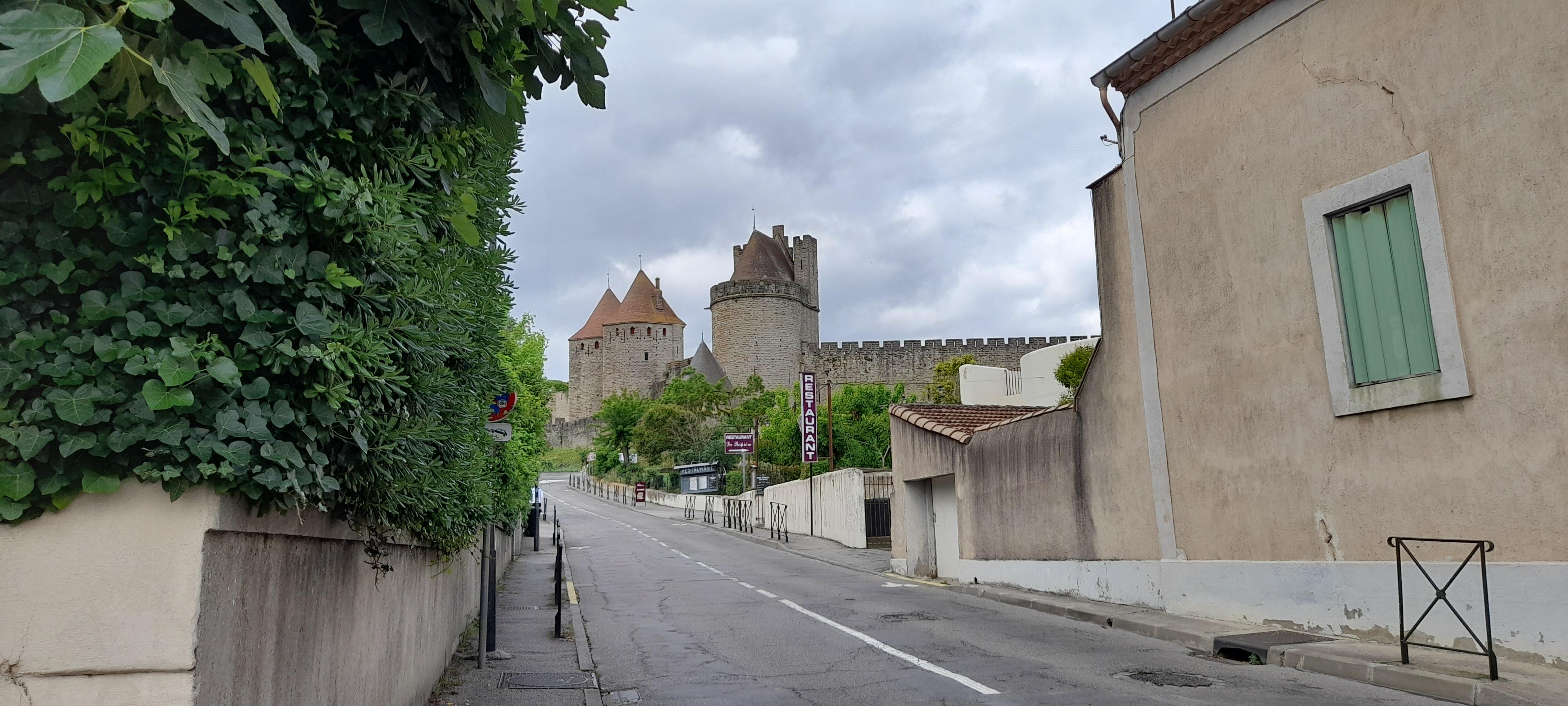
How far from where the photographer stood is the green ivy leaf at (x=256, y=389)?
108 inches

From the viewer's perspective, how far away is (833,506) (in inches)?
1233

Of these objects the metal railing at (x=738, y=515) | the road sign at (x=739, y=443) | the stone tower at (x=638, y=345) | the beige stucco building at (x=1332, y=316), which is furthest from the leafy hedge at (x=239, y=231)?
the stone tower at (x=638, y=345)

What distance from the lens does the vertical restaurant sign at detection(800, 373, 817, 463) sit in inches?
1469

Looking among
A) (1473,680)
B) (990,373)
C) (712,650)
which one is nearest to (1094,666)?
(1473,680)

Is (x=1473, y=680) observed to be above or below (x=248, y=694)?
below

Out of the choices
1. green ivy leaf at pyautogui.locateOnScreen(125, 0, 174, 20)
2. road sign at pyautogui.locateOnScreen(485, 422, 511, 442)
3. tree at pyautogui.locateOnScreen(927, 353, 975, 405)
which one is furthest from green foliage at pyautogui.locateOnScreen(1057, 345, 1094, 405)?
green ivy leaf at pyautogui.locateOnScreen(125, 0, 174, 20)

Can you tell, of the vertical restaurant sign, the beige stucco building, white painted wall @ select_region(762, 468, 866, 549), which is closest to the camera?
the beige stucco building

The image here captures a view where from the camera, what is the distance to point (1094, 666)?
847 centimetres

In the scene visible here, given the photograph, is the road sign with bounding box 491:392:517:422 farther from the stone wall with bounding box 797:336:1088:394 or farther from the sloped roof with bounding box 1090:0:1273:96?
the stone wall with bounding box 797:336:1088:394

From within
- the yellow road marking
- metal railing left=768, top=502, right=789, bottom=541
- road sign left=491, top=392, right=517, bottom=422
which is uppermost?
road sign left=491, top=392, right=517, bottom=422

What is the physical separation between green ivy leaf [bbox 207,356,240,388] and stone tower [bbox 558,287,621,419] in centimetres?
9872

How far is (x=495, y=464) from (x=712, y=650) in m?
2.98

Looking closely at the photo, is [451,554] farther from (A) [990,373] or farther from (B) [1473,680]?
(A) [990,373]

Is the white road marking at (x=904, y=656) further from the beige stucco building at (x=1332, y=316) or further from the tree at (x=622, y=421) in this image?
the tree at (x=622, y=421)
